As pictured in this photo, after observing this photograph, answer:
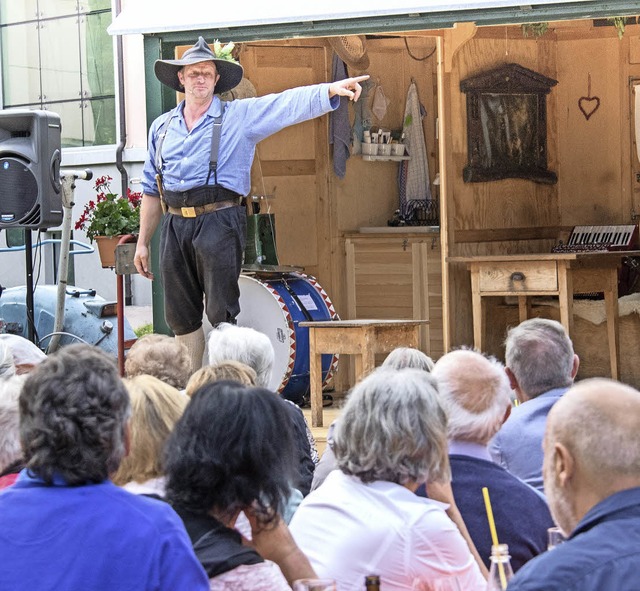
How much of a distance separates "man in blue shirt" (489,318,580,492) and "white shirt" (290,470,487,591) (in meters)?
0.99

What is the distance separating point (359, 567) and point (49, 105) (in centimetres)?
1131

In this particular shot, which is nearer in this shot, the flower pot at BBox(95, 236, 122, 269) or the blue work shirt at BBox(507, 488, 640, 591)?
the blue work shirt at BBox(507, 488, 640, 591)

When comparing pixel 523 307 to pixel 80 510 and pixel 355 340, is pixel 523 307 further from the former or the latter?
pixel 80 510

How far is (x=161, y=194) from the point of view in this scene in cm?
624

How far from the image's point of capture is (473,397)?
10.4 ft

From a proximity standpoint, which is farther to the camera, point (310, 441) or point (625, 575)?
point (310, 441)

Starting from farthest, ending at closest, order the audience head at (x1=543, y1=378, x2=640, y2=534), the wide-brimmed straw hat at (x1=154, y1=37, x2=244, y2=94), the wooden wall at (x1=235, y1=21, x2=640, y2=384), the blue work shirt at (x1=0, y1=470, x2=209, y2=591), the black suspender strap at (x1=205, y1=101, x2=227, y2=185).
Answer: the wooden wall at (x1=235, y1=21, x2=640, y2=384) → the wide-brimmed straw hat at (x1=154, y1=37, x2=244, y2=94) → the black suspender strap at (x1=205, y1=101, x2=227, y2=185) → the blue work shirt at (x1=0, y1=470, x2=209, y2=591) → the audience head at (x1=543, y1=378, x2=640, y2=534)

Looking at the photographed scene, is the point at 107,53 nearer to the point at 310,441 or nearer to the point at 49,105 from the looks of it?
the point at 49,105

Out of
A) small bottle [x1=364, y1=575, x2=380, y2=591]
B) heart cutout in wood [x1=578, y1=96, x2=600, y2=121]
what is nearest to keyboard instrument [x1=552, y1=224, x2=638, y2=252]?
heart cutout in wood [x1=578, y1=96, x2=600, y2=121]

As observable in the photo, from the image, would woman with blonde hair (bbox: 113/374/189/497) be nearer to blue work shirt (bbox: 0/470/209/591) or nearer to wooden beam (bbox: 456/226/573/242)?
blue work shirt (bbox: 0/470/209/591)

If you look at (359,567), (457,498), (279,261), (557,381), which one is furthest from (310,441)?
(279,261)

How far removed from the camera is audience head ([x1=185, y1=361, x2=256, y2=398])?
3460 mm

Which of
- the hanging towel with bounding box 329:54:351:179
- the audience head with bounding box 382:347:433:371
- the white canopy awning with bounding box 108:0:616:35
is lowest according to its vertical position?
the audience head with bounding box 382:347:433:371

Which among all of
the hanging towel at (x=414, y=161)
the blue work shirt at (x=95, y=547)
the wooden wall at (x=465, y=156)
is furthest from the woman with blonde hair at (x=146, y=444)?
the hanging towel at (x=414, y=161)
